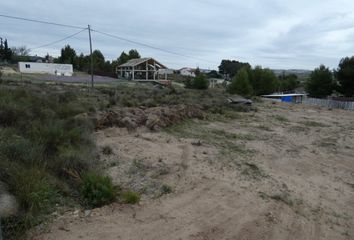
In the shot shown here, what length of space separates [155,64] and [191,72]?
137ft

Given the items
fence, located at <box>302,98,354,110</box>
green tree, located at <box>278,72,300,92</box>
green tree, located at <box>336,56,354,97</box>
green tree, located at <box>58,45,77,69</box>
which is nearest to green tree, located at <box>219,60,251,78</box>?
green tree, located at <box>278,72,300,92</box>

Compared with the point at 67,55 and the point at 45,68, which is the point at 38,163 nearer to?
the point at 45,68

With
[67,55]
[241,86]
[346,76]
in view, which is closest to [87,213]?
[241,86]

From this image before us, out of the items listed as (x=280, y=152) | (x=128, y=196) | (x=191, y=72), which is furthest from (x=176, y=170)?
(x=191, y=72)

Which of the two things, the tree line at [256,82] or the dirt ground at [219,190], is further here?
the tree line at [256,82]

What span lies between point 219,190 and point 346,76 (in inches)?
1864

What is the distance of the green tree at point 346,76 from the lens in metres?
46.3

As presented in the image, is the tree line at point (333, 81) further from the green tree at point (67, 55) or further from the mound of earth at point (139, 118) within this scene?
the green tree at point (67, 55)

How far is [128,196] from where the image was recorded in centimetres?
569

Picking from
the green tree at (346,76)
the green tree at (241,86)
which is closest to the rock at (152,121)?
the green tree at (241,86)

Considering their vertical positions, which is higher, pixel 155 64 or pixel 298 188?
pixel 155 64

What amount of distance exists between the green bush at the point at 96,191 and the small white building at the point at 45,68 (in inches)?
2503

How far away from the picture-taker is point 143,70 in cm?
7100

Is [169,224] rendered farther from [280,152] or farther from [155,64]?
[155,64]
